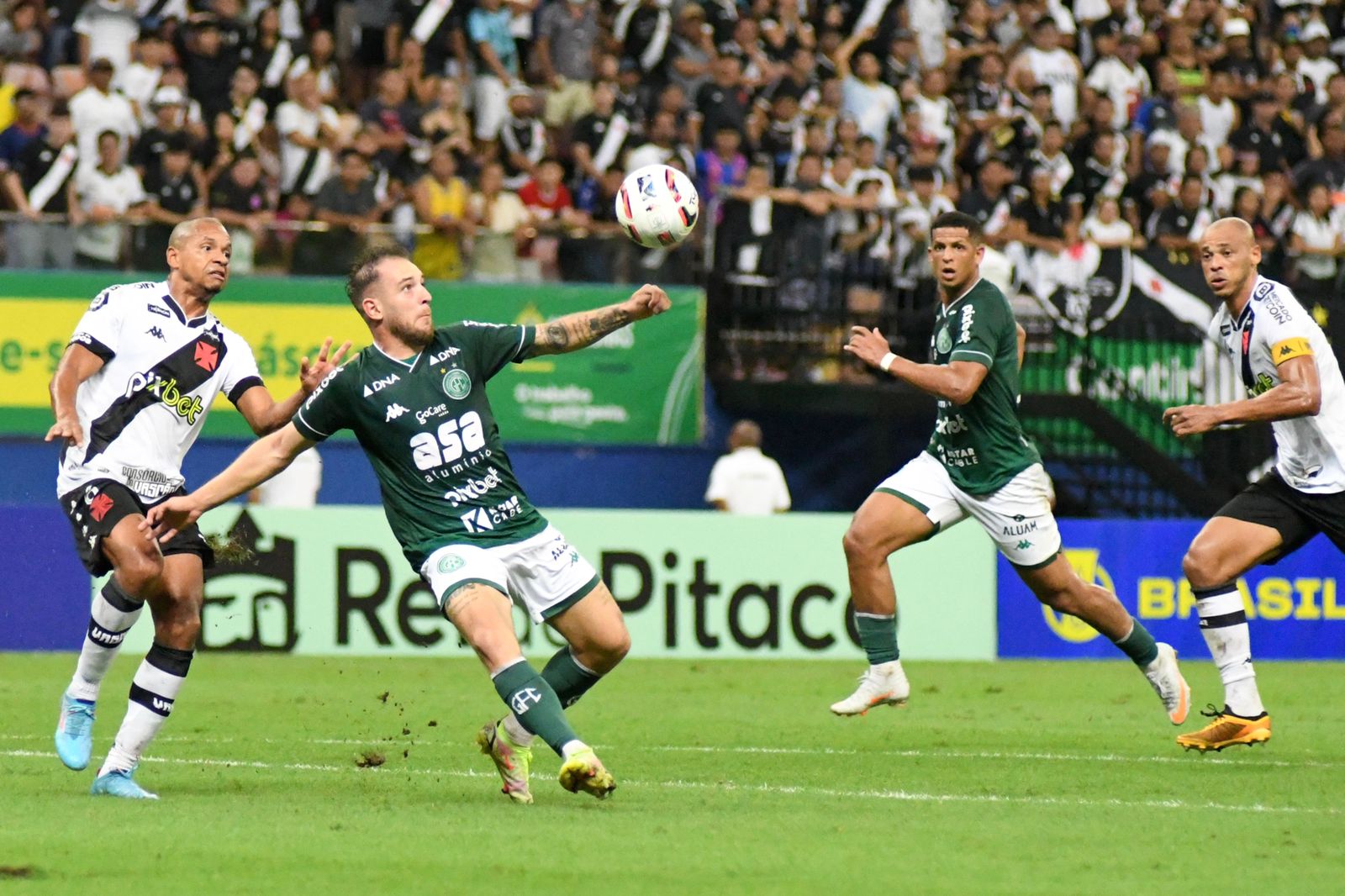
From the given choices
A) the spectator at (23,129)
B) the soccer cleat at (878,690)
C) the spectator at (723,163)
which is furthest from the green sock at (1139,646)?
the spectator at (23,129)

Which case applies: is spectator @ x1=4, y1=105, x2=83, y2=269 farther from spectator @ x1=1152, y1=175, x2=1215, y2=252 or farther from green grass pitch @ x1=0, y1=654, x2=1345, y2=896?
spectator @ x1=1152, y1=175, x2=1215, y2=252

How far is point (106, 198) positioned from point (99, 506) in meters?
9.97

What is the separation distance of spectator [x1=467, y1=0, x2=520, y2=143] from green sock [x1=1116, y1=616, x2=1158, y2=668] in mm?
10769

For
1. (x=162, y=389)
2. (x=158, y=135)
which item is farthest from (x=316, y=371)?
(x=158, y=135)

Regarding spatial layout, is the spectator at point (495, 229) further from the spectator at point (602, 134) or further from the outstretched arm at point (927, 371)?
the outstretched arm at point (927, 371)

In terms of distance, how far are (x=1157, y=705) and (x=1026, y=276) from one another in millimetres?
7005

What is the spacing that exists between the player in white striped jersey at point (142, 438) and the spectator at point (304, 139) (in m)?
9.75

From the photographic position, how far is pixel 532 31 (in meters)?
20.5

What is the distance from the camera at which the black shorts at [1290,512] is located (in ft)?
32.1

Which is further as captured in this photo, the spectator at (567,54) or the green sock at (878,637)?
the spectator at (567,54)

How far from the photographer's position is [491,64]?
19.9 meters

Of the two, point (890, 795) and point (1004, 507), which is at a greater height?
point (1004, 507)

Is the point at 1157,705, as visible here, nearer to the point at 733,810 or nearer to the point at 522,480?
the point at 733,810

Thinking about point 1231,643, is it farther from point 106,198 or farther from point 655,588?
point 106,198
